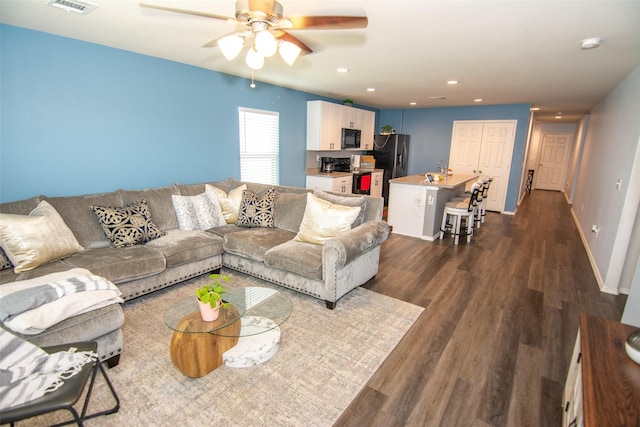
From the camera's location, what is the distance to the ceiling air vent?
2123 millimetres

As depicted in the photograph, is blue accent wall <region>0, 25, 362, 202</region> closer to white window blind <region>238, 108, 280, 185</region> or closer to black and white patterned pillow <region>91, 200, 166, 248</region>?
white window blind <region>238, 108, 280, 185</region>

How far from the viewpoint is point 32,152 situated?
2.82m

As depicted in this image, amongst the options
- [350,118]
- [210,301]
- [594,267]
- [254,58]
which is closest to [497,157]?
[350,118]

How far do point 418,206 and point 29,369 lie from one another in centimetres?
474

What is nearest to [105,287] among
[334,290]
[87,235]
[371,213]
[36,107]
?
[87,235]

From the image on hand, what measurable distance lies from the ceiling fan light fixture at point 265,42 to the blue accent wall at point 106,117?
2383mm

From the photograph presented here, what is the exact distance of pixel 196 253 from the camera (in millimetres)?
3150

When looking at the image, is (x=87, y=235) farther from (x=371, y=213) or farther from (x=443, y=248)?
(x=443, y=248)

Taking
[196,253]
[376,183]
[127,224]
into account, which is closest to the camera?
[127,224]

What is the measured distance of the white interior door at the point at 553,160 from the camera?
34.9 feet

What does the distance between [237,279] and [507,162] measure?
659 cm

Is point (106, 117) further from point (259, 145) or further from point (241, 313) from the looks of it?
point (241, 313)

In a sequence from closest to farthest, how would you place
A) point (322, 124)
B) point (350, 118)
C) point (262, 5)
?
point (262, 5)
point (322, 124)
point (350, 118)

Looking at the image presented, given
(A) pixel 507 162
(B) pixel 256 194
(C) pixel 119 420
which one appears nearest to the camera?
(C) pixel 119 420
